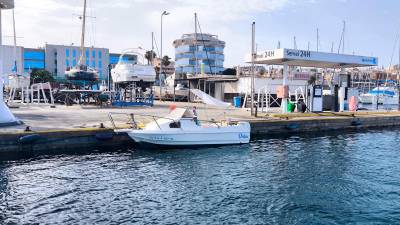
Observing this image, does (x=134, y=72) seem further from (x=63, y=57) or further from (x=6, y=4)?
(x=63, y=57)

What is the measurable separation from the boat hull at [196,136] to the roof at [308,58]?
10795 millimetres

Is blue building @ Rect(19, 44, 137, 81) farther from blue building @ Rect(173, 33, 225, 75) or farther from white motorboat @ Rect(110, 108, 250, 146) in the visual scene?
white motorboat @ Rect(110, 108, 250, 146)

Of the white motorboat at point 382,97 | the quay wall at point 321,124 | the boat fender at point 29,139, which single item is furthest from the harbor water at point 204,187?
the white motorboat at point 382,97

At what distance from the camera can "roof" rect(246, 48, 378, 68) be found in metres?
32.3

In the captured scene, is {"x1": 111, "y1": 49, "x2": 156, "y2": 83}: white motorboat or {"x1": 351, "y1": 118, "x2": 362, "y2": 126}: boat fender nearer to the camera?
{"x1": 351, "y1": 118, "x2": 362, "y2": 126}: boat fender

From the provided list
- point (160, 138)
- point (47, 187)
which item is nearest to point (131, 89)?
point (160, 138)

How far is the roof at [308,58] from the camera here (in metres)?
32.3

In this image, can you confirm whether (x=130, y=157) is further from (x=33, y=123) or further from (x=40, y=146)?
(x=33, y=123)

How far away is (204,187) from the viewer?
48.4 ft

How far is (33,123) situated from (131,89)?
19.7m

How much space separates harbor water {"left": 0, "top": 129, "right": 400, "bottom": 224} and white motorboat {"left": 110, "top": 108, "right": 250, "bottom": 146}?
631mm

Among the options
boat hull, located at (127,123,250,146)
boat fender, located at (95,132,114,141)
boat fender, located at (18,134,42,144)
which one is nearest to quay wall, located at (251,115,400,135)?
boat hull, located at (127,123,250,146)

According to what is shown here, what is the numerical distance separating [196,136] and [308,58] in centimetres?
1569

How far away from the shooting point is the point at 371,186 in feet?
49.6
